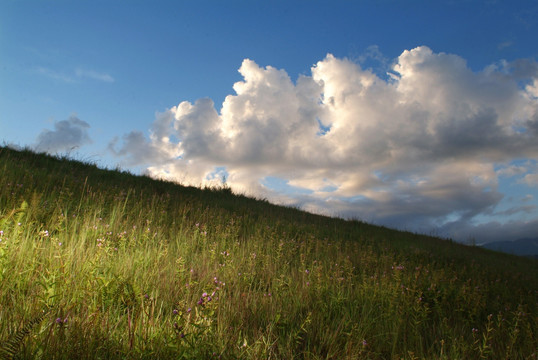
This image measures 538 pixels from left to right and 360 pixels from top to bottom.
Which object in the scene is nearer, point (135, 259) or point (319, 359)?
point (319, 359)

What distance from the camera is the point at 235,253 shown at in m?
5.47

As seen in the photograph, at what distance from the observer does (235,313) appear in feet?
9.30

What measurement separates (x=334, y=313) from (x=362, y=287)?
3.83 feet

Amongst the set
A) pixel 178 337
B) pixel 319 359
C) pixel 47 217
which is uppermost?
pixel 47 217

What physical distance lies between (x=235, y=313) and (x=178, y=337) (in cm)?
93

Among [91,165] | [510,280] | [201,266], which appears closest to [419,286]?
[201,266]

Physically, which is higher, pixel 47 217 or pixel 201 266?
pixel 47 217

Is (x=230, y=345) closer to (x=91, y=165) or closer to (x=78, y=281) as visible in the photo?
(x=78, y=281)

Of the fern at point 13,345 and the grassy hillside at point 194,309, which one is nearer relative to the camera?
the fern at point 13,345

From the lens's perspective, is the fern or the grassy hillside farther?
the grassy hillside

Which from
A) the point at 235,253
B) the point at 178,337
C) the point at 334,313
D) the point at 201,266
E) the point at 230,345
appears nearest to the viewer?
the point at 178,337

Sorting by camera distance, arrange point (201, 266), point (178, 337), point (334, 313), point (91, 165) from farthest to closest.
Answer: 1. point (91, 165)
2. point (201, 266)
3. point (334, 313)
4. point (178, 337)

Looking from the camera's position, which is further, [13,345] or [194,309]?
[194,309]

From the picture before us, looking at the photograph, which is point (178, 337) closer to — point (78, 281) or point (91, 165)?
point (78, 281)
